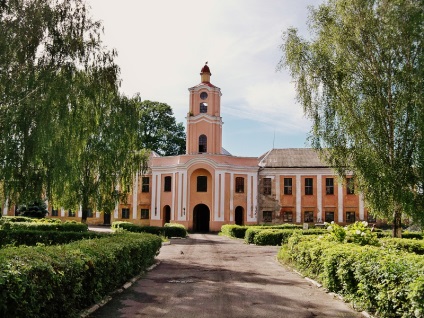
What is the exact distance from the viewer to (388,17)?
1791 cm

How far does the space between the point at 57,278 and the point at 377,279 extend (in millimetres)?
5347

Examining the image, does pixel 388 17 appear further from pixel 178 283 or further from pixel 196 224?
pixel 196 224

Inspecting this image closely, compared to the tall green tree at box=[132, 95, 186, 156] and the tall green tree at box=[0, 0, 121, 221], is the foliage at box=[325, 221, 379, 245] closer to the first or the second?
the tall green tree at box=[0, 0, 121, 221]

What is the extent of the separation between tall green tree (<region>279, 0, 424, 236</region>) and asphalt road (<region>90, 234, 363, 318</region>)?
6154mm

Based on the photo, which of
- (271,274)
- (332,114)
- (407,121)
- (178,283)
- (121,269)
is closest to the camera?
(121,269)

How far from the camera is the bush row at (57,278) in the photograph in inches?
215

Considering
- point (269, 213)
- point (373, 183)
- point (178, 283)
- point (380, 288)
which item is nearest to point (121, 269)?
point (178, 283)

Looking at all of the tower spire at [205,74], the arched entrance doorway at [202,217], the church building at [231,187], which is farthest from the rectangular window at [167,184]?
the tower spire at [205,74]

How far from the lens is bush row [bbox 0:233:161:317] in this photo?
17.9 feet

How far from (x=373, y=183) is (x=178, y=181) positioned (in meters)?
25.5

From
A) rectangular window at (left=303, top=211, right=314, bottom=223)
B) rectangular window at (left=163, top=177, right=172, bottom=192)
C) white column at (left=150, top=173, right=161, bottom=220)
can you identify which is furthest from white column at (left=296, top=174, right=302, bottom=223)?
white column at (left=150, top=173, right=161, bottom=220)

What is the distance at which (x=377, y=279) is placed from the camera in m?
7.79

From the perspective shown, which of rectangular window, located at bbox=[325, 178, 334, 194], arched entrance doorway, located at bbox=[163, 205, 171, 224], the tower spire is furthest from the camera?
the tower spire

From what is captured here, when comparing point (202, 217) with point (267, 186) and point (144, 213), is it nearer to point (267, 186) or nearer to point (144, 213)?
point (144, 213)
